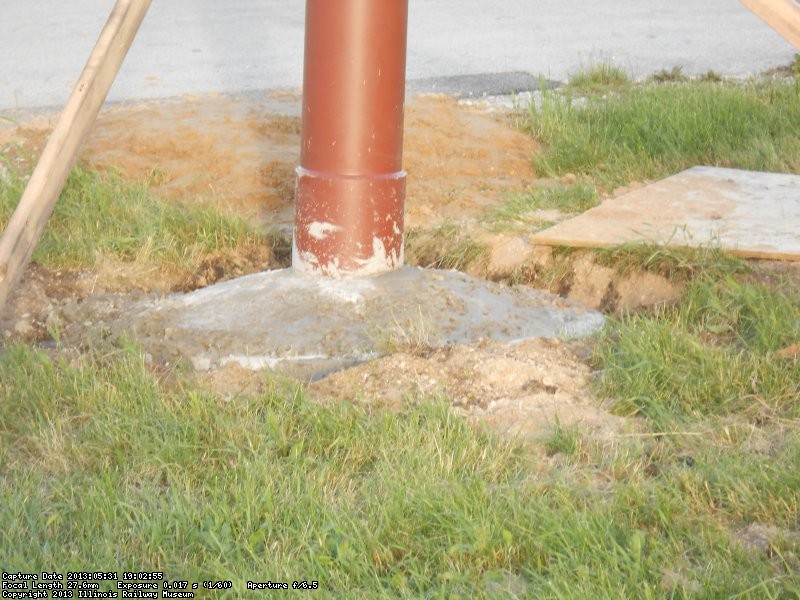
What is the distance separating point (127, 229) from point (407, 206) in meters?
1.14

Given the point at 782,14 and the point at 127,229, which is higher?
the point at 782,14

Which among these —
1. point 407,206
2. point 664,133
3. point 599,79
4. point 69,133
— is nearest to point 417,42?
point 599,79

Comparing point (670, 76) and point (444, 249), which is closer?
point (444, 249)

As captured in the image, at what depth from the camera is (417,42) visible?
357 inches

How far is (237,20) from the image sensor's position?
10078 mm

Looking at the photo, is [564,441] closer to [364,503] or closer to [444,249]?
[364,503]

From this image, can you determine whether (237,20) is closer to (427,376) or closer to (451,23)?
(451,23)

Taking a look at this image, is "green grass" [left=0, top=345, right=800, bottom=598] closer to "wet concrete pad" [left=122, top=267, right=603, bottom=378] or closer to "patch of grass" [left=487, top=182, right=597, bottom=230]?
"wet concrete pad" [left=122, top=267, right=603, bottom=378]

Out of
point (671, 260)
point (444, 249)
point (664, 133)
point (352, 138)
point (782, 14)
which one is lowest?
point (444, 249)

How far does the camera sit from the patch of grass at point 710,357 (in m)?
3.29

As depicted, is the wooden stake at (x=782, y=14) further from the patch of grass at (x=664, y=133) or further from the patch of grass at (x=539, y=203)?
the patch of grass at (x=664, y=133)

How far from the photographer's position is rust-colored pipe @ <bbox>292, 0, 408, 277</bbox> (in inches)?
155

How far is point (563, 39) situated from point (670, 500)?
6.93 metres

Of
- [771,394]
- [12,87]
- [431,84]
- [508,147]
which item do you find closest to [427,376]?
[771,394]
